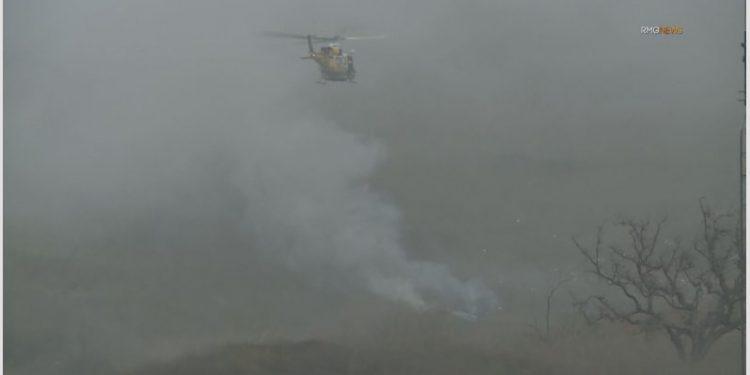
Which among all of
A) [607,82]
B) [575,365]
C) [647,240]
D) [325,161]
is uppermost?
[607,82]

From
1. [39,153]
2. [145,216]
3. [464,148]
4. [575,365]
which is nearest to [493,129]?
[464,148]

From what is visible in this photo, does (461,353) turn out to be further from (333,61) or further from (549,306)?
(333,61)

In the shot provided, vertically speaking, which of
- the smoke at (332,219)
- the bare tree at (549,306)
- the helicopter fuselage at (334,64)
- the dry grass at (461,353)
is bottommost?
the dry grass at (461,353)

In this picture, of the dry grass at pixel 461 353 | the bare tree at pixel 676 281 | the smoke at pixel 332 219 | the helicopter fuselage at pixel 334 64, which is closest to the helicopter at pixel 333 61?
the helicopter fuselage at pixel 334 64

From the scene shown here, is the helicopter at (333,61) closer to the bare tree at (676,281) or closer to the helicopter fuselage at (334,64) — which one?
the helicopter fuselage at (334,64)

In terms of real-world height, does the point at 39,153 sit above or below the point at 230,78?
below

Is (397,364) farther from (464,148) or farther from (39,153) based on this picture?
(39,153)

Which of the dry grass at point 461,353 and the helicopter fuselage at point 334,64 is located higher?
the helicopter fuselage at point 334,64
